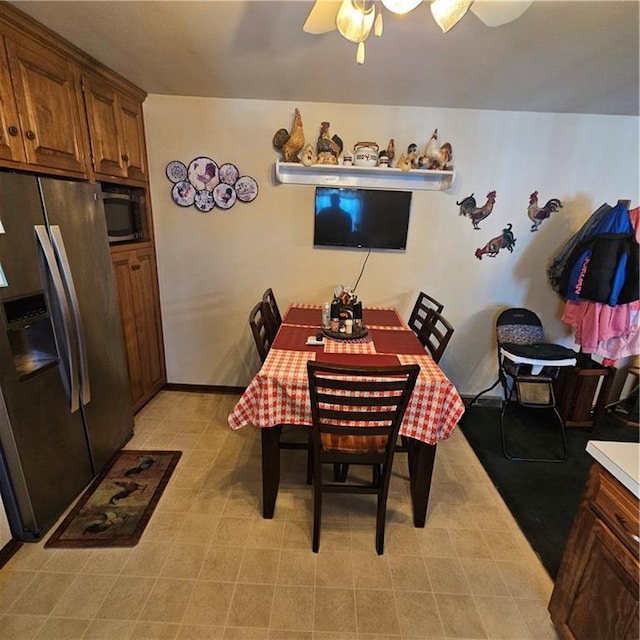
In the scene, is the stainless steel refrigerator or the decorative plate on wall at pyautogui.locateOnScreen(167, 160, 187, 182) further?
the decorative plate on wall at pyautogui.locateOnScreen(167, 160, 187, 182)

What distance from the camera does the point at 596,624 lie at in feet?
3.71

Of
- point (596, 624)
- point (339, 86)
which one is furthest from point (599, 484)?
point (339, 86)

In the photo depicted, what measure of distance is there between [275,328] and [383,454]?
44.9 inches

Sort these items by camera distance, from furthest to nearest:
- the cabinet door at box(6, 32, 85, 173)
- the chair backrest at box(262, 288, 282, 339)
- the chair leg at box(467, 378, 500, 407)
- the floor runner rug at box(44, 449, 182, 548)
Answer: the chair leg at box(467, 378, 500, 407) < the chair backrest at box(262, 288, 282, 339) < the floor runner rug at box(44, 449, 182, 548) < the cabinet door at box(6, 32, 85, 173)

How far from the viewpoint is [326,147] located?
2.55 meters

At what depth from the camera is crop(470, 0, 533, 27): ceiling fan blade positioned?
114cm

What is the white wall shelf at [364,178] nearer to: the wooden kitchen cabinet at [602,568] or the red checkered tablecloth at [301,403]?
the red checkered tablecloth at [301,403]

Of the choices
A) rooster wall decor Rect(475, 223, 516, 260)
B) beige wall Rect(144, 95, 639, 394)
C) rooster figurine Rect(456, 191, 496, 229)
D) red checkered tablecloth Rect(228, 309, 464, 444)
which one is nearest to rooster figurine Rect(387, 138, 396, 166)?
beige wall Rect(144, 95, 639, 394)

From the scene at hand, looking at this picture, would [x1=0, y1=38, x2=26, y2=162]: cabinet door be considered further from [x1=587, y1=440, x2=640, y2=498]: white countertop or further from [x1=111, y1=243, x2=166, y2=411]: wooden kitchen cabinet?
[x1=587, y1=440, x2=640, y2=498]: white countertop

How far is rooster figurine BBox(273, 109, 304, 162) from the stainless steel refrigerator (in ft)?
4.19

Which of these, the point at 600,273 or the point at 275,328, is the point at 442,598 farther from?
the point at 600,273

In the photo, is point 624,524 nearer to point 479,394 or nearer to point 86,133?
point 479,394

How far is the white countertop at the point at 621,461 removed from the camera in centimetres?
100

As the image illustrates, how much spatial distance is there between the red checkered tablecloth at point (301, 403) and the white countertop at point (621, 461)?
20.3 inches
